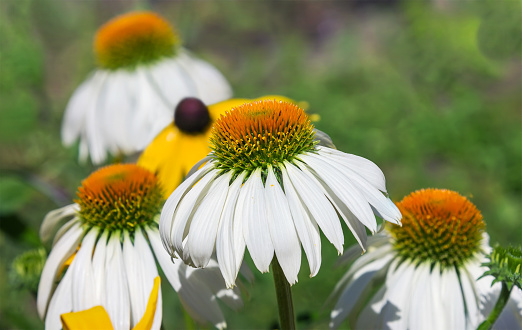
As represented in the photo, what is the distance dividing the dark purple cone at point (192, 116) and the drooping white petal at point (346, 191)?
0.50m

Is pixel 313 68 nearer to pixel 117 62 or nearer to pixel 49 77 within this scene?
pixel 49 77

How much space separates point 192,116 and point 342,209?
0.55 m

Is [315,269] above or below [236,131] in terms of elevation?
below

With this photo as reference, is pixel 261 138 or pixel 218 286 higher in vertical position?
pixel 261 138

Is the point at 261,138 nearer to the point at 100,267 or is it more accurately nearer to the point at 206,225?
the point at 206,225

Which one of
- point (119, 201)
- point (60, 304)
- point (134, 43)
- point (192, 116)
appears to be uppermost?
point (134, 43)

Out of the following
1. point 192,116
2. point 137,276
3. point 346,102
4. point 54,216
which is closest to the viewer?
point 137,276

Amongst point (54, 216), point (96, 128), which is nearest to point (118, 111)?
point (96, 128)

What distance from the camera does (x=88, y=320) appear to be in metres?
0.78

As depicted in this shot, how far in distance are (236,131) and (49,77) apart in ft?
11.0

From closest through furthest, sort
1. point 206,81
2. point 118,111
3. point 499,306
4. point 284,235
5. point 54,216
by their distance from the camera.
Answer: point 284,235, point 499,306, point 54,216, point 118,111, point 206,81

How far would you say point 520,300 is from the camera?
2.84 ft

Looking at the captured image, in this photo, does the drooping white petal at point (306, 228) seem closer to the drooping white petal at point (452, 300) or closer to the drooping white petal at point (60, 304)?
the drooping white petal at point (452, 300)

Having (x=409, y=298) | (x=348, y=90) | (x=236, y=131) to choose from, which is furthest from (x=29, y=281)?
(x=348, y=90)
